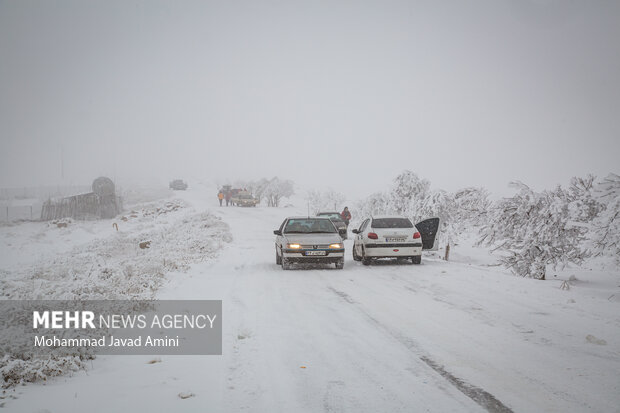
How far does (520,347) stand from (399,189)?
18.7 meters

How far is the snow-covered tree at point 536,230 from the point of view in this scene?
1097 centimetres

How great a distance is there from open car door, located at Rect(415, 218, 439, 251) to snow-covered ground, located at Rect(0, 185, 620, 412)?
4994 millimetres

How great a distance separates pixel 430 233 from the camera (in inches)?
598

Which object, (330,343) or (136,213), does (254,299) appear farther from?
(136,213)

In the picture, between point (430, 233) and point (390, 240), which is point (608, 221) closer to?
point (390, 240)

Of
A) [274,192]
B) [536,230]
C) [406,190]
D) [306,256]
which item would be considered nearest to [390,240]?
[306,256]

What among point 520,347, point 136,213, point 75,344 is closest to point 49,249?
point 136,213

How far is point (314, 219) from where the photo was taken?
45.6 feet

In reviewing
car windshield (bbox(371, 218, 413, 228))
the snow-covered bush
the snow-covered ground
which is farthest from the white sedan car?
the snow-covered ground

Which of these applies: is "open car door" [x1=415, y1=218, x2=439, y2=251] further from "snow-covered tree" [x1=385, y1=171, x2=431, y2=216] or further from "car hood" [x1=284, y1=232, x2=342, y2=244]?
"snow-covered tree" [x1=385, y1=171, x2=431, y2=216]

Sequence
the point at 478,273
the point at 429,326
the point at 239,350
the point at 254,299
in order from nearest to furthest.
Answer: the point at 239,350, the point at 429,326, the point at 254,299, the point at 478,273

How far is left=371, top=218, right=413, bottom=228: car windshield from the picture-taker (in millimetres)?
13797

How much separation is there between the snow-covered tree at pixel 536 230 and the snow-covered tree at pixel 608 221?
2569mm

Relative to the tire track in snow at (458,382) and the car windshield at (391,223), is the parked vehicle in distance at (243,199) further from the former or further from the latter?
the tire track in snow at (458,382)
